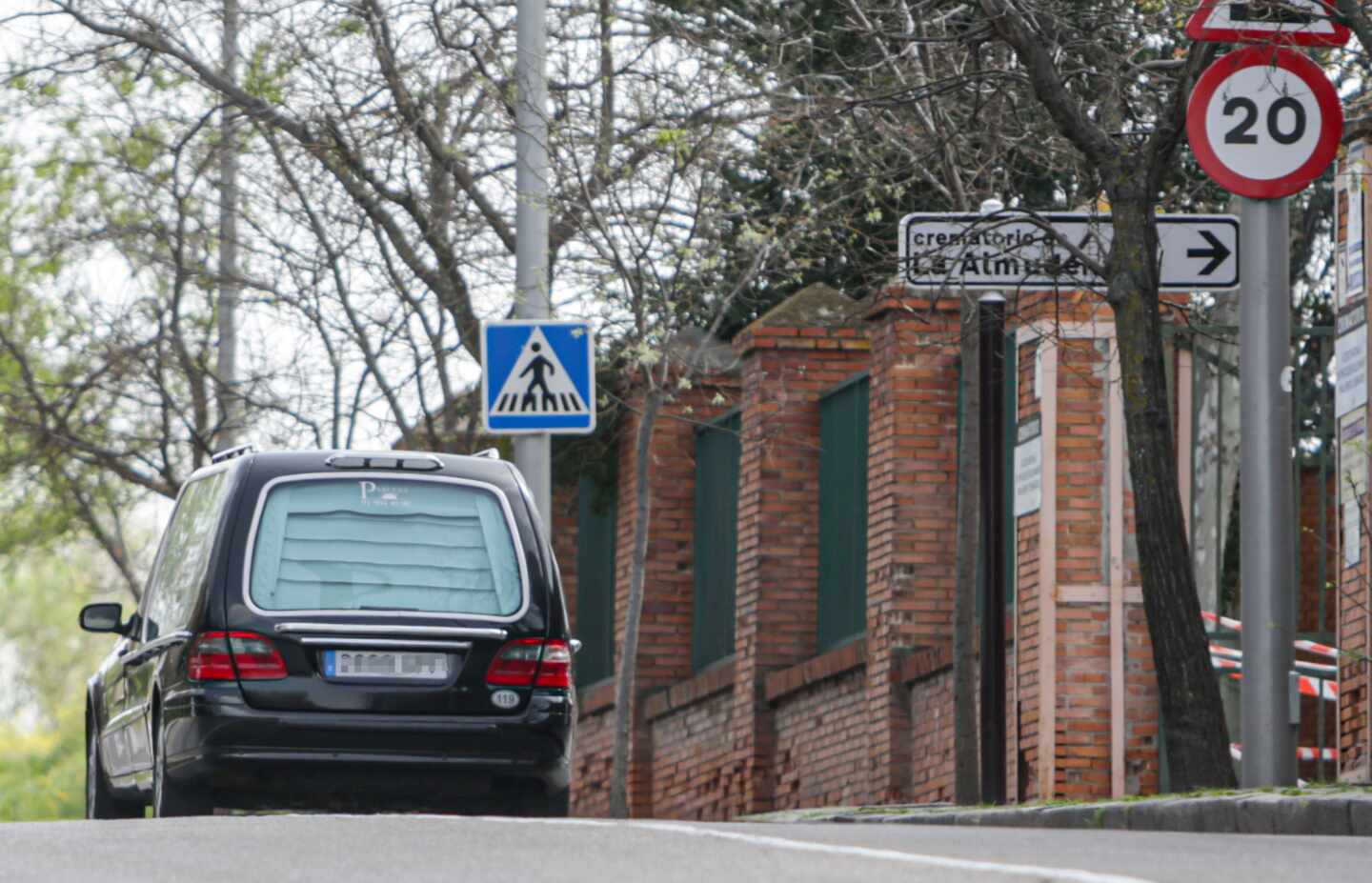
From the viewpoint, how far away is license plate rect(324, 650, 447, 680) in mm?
12406

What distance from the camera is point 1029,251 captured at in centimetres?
1474

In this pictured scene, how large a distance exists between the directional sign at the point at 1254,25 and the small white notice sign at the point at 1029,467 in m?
4.77

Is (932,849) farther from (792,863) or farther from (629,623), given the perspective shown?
(629,623)

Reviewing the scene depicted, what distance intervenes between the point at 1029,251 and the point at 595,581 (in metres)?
11.4

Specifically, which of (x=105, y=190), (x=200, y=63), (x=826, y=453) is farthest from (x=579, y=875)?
(x=105, y=190)

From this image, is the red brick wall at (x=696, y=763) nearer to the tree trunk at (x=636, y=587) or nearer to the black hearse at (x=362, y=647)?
the tree trunk at (x=636, y=587)

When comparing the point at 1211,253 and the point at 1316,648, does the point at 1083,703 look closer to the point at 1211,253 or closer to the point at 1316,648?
the point at 1316,648

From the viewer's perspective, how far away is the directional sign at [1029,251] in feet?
45.5

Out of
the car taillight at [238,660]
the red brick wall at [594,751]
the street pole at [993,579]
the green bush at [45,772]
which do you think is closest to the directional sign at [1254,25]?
the street pole at [993,579]

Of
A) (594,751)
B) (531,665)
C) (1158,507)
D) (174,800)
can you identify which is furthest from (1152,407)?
(594,751)

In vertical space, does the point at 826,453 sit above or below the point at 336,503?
above

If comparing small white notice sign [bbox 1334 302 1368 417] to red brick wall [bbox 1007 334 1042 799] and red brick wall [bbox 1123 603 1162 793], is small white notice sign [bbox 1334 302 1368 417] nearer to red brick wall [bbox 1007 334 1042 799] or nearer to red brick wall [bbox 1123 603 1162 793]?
red brick wall [bbox 1123 603 1162 793]

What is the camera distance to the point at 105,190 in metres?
27.3

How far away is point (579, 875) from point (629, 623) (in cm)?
1133
